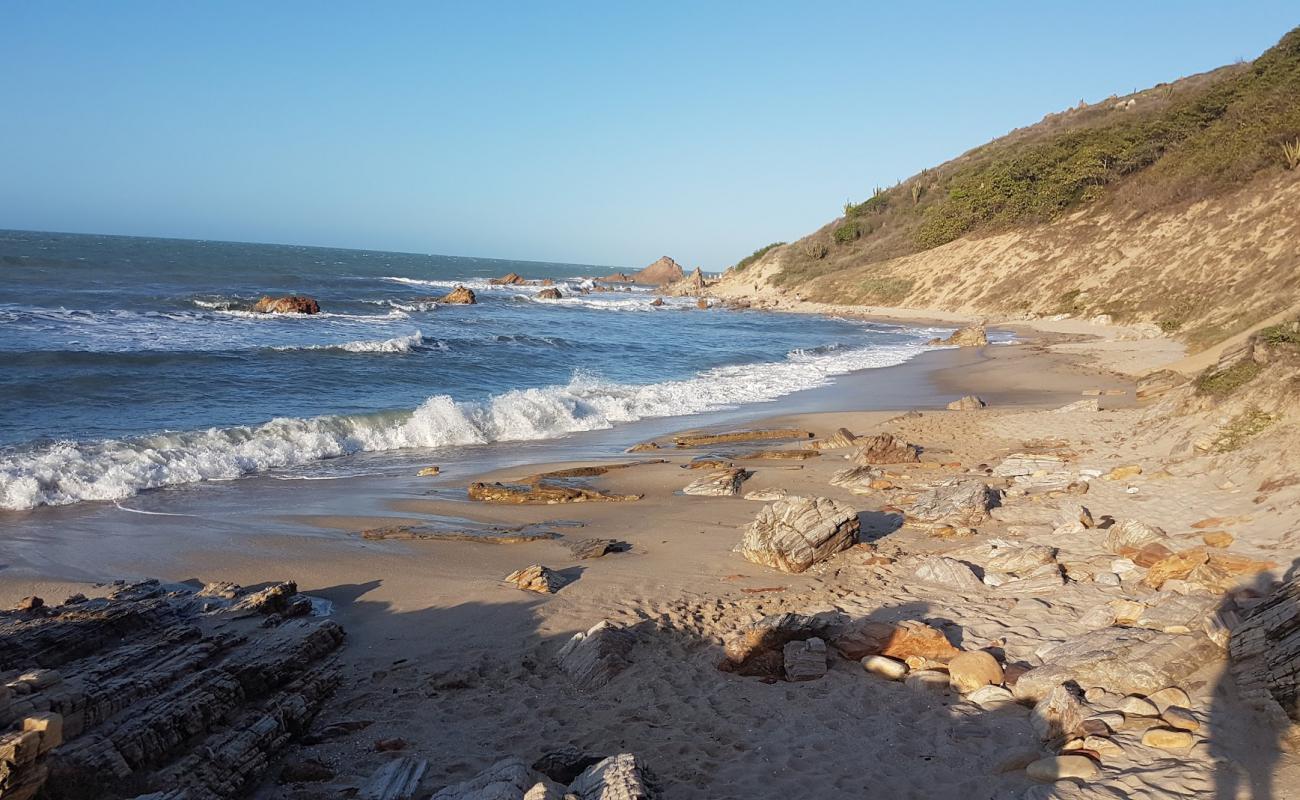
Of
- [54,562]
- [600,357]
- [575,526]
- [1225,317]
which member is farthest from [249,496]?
[1225,317]

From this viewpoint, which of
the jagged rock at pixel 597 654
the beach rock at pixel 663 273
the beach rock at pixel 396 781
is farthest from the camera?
the beach rock at pixel 663 273

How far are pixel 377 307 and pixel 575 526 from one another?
34793 mm

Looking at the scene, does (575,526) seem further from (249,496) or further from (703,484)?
(249,496)

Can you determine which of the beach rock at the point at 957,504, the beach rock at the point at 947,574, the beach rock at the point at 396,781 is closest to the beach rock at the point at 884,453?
the beach rock at the point at 957,504

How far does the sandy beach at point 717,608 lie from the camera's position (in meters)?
4.20

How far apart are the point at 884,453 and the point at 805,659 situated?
658 centimetres

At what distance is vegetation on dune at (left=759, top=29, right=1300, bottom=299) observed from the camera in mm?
31812

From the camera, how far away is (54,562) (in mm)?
7648

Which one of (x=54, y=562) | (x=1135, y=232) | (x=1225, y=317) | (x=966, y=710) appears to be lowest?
(x=54, y=562)

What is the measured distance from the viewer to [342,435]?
1360cm

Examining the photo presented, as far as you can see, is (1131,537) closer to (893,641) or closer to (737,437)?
(893,641)

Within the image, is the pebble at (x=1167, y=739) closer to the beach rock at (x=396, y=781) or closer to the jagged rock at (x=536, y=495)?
the beach rock at (x=396, y=781)

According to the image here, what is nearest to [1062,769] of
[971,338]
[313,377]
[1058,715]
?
[1058,715]

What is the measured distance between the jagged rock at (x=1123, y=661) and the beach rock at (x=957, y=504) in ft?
10.9
